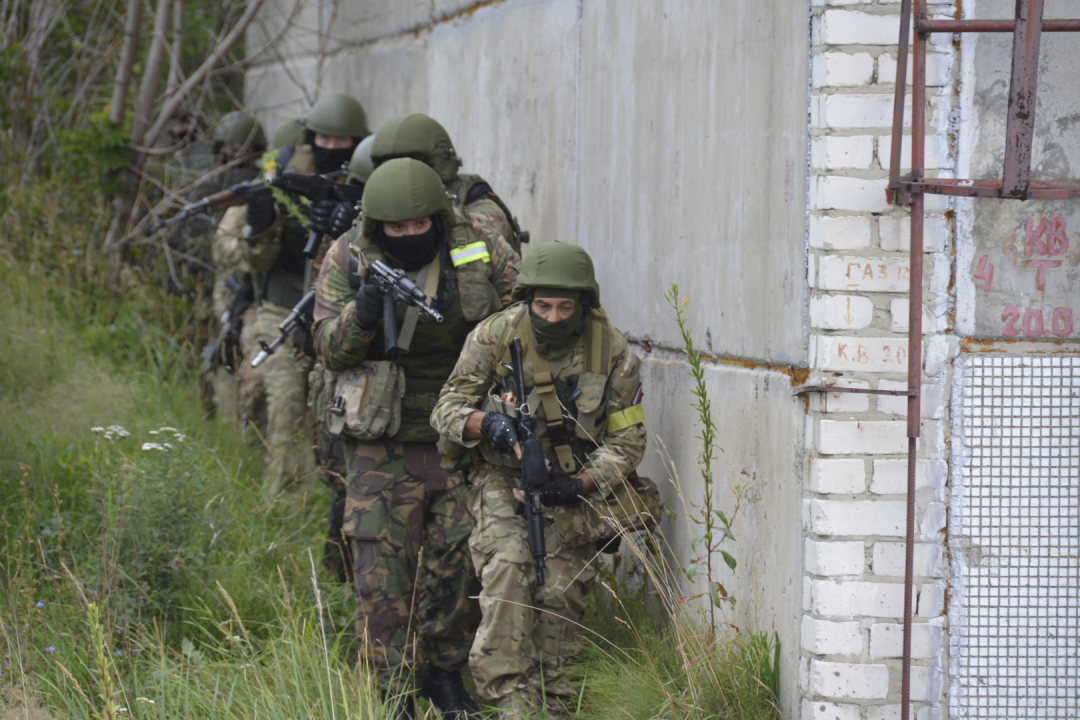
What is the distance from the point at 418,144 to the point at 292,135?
2147 millimetres

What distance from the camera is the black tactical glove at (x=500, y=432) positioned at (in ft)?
11.7

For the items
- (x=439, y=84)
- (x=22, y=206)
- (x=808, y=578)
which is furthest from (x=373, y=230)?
(x=22, y=206)

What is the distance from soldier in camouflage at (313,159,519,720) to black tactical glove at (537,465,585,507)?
59 centimetres

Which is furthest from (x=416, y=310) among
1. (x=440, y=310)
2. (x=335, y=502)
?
(x=335, y=502)

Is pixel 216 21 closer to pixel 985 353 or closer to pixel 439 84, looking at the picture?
pixel 439 84

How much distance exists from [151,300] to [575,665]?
506 cm

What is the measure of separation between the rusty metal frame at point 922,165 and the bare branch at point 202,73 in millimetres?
5929

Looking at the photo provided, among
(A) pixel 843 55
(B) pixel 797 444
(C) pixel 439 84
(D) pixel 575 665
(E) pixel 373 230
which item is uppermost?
(C) pixel 439 84

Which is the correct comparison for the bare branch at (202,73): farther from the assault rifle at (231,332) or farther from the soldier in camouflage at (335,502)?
the soldier in camouflage at (335,502)

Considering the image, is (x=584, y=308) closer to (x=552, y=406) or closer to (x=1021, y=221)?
(x=552, y=406)

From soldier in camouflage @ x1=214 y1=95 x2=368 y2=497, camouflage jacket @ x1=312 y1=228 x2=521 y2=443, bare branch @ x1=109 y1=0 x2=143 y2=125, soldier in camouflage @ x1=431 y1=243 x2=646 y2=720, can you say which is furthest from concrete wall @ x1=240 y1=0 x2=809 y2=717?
bare branch @ x1=109 y1=0 x2=143 y2=125

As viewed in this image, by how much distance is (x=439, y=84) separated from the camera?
669 cm

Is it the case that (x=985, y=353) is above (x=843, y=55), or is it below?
below

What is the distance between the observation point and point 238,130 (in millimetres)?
8141
